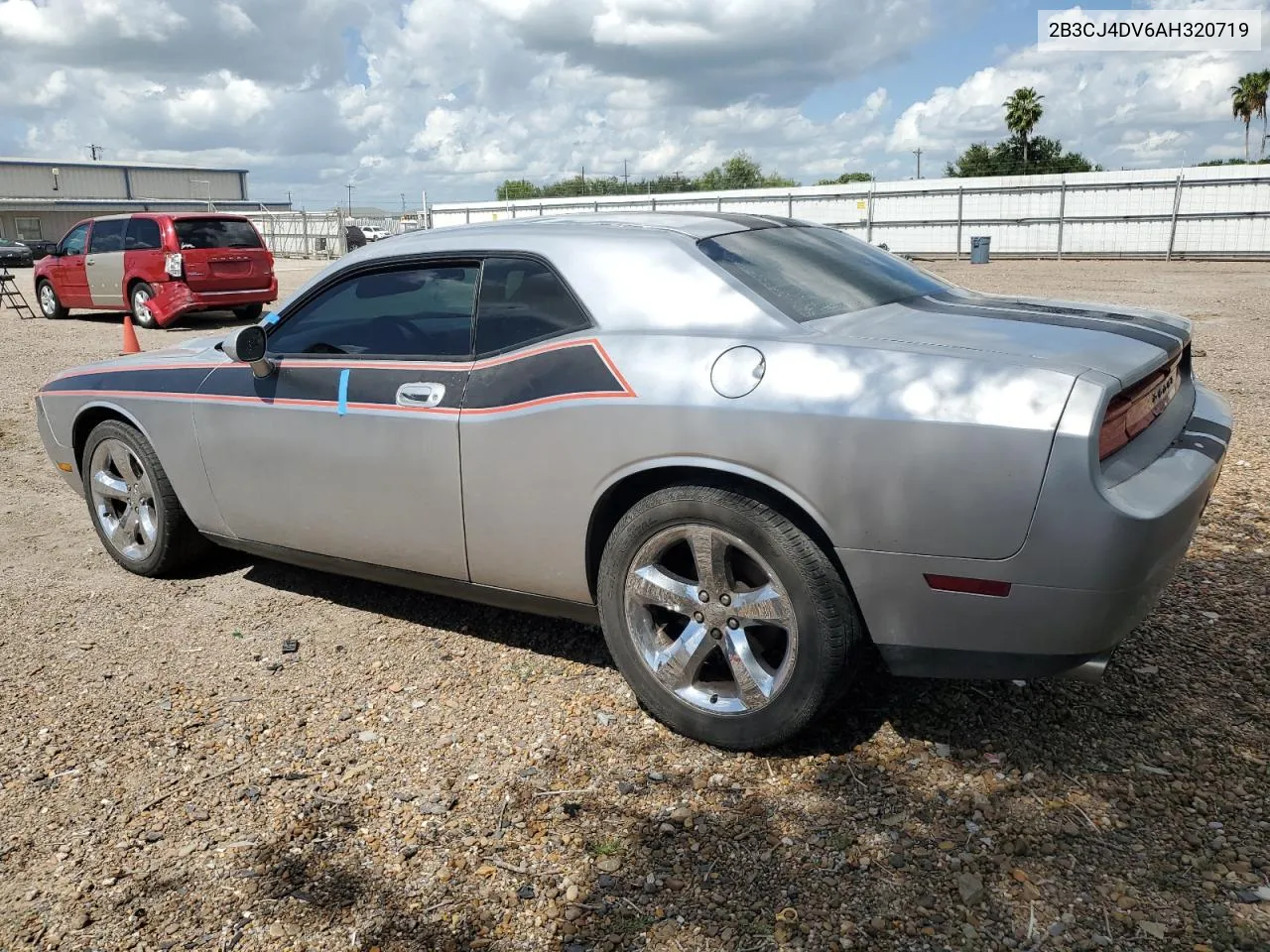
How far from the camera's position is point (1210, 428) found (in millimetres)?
3357

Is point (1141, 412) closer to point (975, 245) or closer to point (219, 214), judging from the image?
point (219, 214)

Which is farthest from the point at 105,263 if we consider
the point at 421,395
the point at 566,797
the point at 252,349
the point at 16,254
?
the point at 16,254

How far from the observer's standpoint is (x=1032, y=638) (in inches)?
106

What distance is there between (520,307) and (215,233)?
44.8 feet

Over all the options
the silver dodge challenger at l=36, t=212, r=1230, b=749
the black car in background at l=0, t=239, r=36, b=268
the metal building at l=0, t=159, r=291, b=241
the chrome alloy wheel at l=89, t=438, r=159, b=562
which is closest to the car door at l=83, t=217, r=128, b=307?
the chrome alloy wheel at l=89, t=438, r=159, b=562

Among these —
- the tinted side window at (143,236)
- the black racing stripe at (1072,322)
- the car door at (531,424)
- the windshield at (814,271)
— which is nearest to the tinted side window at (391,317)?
the car door at (531,424)

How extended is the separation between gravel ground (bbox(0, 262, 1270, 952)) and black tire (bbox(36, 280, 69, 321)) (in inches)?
622

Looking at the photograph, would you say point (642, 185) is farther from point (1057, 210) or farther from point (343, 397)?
point (343, 397)

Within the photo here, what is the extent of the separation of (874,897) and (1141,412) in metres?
1.55

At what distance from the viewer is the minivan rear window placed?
1525cm

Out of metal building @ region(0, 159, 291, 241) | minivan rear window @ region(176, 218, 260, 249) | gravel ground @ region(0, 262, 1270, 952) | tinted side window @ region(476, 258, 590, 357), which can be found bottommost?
gravel ground @ region(0, 262, 1270, 952)

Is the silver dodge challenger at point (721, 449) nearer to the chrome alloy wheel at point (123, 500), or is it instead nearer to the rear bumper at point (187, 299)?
the chrome alloy wheel at point (123, 500)

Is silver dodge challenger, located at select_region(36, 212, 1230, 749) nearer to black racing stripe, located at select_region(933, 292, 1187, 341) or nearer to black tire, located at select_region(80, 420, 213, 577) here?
black racing stripe, located at select_region(933, 292, 1187, 341)

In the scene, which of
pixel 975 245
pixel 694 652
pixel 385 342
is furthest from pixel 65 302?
pixel 975 245
